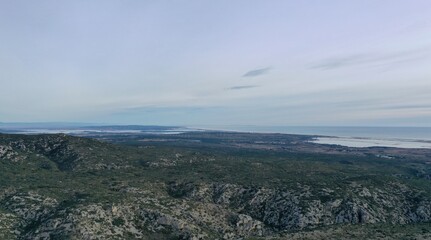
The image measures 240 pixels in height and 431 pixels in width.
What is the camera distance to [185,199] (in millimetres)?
76812

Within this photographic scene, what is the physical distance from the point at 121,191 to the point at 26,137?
5745 cm

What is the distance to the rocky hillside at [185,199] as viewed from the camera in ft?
199

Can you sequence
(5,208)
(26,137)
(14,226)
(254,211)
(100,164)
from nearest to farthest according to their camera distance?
(14,226) → (5,208) → (254,211) → (100,164) → (26,137)

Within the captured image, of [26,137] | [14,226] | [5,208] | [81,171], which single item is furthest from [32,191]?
[26,137]

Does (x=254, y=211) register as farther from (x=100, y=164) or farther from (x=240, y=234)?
(x=100, y=164)

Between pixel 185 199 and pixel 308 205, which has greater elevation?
pixel 185 199

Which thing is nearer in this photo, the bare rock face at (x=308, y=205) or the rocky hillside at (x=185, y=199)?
the rocky hillside at (x=185, y=199)

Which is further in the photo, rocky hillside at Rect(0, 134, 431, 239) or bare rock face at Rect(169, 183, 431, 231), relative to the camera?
bare rock face at Rect(169, 183, 431, 231)

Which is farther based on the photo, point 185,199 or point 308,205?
point 185,199

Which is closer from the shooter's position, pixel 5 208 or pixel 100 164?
pixel 5 208

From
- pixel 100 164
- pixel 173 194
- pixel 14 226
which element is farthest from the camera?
pixel 100 164

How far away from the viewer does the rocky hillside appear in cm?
6072

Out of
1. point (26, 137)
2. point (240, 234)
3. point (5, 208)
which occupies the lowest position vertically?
point (240, 234)

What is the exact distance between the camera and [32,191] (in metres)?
71.4
